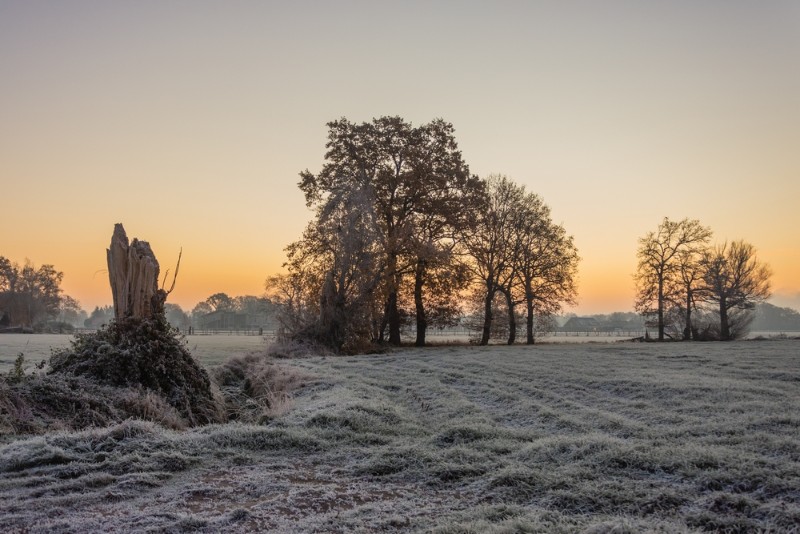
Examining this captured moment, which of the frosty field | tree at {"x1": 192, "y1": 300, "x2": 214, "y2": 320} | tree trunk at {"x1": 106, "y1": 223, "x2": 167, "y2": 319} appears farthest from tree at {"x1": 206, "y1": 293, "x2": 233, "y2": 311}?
tree trunk at {"x1": 106, "y1": 223, "x2": 167, "y2": 319}

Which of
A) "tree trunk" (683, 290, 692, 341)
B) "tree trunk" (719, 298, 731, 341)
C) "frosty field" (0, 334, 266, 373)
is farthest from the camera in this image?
"tree trunk" (719, 298, 731, 341)

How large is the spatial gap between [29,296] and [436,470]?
9300 centimetres

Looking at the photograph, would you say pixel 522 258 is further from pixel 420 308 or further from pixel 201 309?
pixel 201 309

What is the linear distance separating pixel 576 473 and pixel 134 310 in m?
10.6

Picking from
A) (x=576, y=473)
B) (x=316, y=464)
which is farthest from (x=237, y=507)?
(x=576, y=473)

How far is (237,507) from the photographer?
528cm

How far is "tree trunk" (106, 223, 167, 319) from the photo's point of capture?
1271 cm

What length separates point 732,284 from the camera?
46406 millimetres

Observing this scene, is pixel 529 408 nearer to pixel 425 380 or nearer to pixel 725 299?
pixel 425 380

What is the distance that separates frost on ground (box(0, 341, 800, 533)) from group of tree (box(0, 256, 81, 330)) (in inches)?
3224

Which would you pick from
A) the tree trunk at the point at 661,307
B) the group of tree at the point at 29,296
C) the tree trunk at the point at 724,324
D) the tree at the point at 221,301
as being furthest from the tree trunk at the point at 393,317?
the tree at the point at 221,301

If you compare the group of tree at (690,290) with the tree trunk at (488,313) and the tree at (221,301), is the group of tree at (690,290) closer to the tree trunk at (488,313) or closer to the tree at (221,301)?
the tree trunk at (488,313)

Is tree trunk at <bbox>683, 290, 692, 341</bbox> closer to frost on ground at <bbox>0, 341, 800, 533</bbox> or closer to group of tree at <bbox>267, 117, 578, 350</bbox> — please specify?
group of tree at <bbox>267, 117, 578, 350</bbox>

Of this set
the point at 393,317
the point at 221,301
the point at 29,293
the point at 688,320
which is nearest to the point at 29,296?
the point at 29,293
